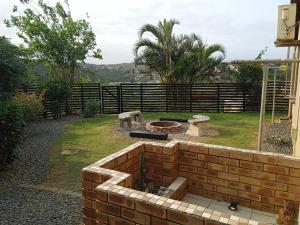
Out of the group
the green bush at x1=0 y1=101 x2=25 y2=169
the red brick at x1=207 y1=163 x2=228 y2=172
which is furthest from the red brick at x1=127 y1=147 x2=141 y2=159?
the green bush at x1=0 y1=101 x2=25 y2=169

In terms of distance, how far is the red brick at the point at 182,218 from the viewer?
80.2 inches

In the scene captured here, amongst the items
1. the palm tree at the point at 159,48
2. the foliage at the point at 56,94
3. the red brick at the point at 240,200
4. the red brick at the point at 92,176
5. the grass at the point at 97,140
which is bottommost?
the grass at the point at 97,140

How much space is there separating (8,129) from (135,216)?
4.75 meters

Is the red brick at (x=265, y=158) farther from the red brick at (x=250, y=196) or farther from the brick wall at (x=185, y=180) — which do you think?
the red brick at (x=250, y=196)

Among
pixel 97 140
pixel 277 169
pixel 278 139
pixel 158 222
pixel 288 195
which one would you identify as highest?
pixel 277 169

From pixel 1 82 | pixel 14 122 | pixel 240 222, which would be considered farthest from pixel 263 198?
pixel 1 82

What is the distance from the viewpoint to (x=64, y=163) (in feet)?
21.2

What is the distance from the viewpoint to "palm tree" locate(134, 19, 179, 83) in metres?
14.5

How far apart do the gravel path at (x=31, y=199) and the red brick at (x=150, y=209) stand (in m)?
2.05

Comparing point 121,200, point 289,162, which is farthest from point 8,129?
point 289,162

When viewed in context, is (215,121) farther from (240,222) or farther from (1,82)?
(240,222)

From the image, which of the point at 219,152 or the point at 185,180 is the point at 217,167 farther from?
the point at 185,180

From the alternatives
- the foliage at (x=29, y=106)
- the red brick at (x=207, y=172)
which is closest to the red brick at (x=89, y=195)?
the red brick at (x=207, y=172)

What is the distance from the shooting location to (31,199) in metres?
4.61
